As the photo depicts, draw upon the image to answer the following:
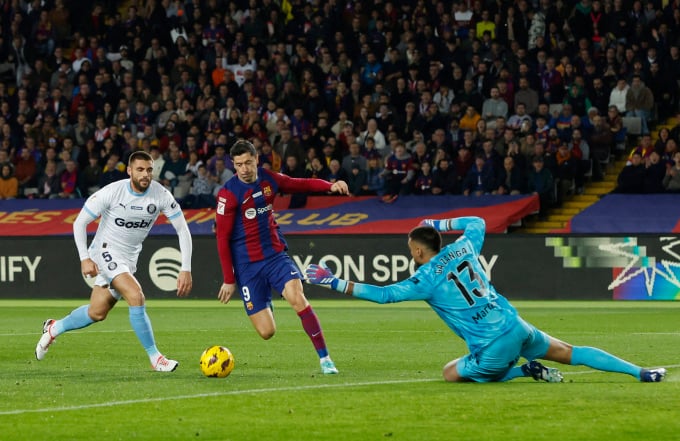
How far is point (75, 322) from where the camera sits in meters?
12.8

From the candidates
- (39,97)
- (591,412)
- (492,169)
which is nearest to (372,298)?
(591,412)

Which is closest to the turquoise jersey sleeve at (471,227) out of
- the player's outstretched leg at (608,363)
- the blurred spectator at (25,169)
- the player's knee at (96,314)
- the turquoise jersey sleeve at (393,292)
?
the turquoise jersey sleeve at (393,292)

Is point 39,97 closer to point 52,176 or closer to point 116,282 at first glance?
point 52,176

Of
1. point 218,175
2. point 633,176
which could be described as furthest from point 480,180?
point 218,175

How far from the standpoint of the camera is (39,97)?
31.4 metres

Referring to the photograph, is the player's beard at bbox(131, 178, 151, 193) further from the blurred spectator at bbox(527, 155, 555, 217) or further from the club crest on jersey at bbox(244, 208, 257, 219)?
the blurred spectator at bbox(527, 155, 555, 217)

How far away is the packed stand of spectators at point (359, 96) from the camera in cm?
2603

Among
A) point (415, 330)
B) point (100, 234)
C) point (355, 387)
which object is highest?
point (100, 234)

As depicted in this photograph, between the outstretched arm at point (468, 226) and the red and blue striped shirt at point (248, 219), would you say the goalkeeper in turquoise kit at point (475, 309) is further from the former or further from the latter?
the red and blue striped shirt at point (248, 219)

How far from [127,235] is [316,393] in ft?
10.7

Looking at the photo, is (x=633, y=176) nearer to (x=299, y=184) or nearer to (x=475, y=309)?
(x=299, y=184)

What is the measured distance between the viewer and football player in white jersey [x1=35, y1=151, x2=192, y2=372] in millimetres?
12078

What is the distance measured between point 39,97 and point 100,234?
1978 centimetres

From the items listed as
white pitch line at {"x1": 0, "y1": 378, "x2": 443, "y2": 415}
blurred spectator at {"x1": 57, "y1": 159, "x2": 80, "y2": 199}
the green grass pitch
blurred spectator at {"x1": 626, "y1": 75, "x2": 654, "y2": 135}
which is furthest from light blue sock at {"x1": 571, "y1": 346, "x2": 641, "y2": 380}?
blurred spectator at {"x1": 57, "y1": 159, "x2": 80, "y2": 199}
